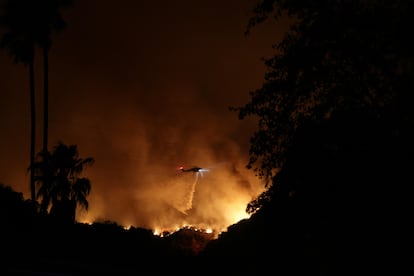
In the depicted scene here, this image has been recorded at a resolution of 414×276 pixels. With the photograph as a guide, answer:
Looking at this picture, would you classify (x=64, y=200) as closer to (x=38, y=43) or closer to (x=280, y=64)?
(x=38, y=43)

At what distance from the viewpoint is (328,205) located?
1026 centimetres

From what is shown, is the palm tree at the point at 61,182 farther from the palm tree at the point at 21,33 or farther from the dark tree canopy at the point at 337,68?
the dark tree canopy at the point at 337,68

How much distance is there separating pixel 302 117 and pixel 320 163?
106cm

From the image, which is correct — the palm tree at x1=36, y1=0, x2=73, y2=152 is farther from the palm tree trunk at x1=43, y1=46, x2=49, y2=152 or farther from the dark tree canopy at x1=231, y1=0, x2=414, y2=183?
the dark tree canopy at x1=231, y1=0, x2=414, y2=183

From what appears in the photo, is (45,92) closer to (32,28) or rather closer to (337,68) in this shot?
(32,28)

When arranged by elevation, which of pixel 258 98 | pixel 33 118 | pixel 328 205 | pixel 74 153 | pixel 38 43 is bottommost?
pixel 328 205

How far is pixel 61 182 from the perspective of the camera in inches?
1555

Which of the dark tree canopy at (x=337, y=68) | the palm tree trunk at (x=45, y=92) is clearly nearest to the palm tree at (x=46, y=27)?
the palm tree trunk at (x=45, y=92)

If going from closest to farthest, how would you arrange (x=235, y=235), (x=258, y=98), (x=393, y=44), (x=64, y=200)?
(x=393, y=44) < (x=258, y=98) < (x=64, y=200) < (x=235, y=235)

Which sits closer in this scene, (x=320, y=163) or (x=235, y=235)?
(x=320, y=163)

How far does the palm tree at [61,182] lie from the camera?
3888cm

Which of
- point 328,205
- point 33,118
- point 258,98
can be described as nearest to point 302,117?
point 258,98

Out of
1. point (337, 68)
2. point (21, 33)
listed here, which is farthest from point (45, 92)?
point (337, 68)

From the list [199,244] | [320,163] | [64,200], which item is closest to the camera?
[320,163]
